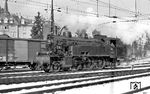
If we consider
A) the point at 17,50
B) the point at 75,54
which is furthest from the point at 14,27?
the point at 75,54

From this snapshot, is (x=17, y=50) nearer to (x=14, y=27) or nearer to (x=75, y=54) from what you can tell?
(x=75, y=54)

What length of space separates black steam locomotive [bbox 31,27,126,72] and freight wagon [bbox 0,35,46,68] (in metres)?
2.23

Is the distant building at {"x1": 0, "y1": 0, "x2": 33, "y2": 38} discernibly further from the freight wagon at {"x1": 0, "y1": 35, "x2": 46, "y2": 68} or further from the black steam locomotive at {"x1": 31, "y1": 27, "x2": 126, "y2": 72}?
the black steam locomotive at {"x1": 31, "y1": 27, "x2": 126, "y2": 72}

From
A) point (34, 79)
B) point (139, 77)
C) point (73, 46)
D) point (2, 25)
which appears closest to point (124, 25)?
point (73, 46)

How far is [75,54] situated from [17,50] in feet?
26.3

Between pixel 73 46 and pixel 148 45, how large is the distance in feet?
209

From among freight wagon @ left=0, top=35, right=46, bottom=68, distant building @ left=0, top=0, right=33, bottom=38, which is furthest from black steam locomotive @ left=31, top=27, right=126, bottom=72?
distant building @ left=0, top=0, right=33, bottom=38

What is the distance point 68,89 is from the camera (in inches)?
496

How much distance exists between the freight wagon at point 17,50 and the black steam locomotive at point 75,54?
2233mm

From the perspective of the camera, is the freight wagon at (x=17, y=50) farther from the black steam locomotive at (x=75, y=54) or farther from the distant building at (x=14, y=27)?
the distant building at (x=14, y=27)

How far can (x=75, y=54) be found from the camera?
24.6 metres

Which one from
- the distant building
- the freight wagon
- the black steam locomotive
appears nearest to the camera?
the black steam locomotive

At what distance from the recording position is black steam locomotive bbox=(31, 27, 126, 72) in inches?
919

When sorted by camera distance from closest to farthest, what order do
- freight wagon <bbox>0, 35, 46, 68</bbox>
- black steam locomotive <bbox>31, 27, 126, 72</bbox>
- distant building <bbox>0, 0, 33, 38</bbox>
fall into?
black steam locomotive <bbox>31, 27, 126, 72</bbox>
freight wagon <bbox>0, 35, 46, 68</bbox>
distant building <bbox>0, 0, 33, 38</bbox>
